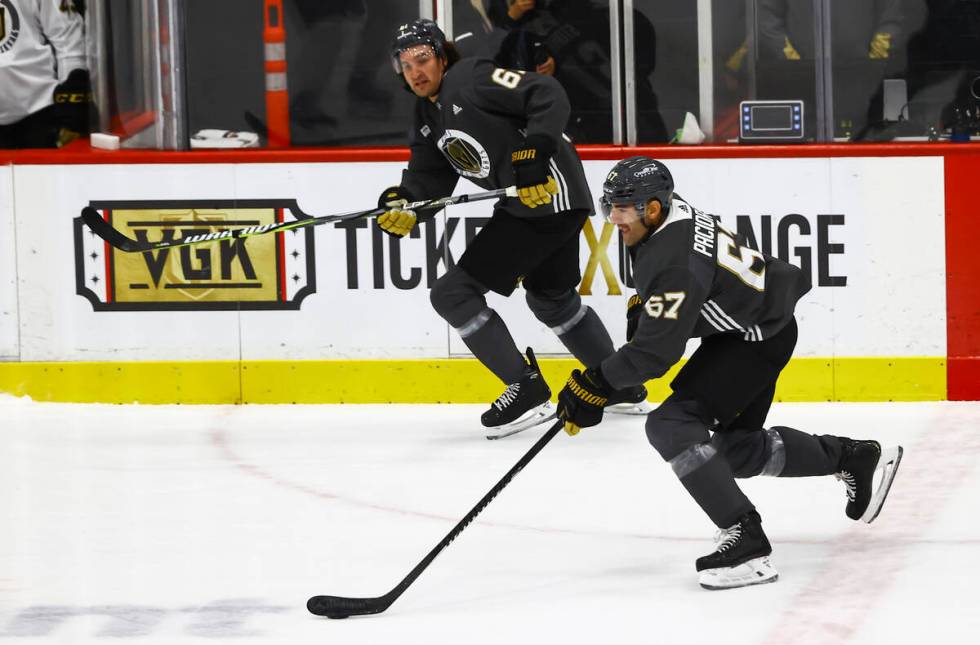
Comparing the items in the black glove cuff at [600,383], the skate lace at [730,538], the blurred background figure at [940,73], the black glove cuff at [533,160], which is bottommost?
the skate lace at [730,538]

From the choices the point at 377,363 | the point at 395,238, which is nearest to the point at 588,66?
the point at 395,238

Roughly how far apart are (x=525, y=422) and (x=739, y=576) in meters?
1.60

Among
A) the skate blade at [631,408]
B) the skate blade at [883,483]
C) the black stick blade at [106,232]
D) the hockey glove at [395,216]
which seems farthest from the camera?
the skate blade at [631,408]

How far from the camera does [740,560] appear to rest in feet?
10.4

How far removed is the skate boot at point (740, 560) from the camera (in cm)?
317

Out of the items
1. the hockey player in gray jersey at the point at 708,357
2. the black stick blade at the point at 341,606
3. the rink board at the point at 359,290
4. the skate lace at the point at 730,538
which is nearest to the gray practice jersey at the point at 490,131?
the rink board at the point at 359,290

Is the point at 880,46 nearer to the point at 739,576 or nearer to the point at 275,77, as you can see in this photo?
the point at 275,77

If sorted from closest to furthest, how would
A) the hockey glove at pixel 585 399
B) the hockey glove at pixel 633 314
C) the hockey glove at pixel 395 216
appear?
the hockey glove at pixel 585 399, the hockey glove at pixel 633 314, the hockey glove at pixel 395 216

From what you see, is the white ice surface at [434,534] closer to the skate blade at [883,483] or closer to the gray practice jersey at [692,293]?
the skate blade at [883,483]

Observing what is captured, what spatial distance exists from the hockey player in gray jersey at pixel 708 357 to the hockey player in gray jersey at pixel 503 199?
122 centimetres

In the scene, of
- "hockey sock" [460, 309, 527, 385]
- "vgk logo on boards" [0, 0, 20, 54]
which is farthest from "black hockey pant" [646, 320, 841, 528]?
"vgk logo on boards" [0, 0, 20, 54]

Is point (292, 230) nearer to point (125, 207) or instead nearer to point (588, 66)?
point (125, 207)

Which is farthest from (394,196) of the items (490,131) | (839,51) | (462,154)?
(839,51)

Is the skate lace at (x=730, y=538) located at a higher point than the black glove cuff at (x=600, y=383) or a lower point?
lower
